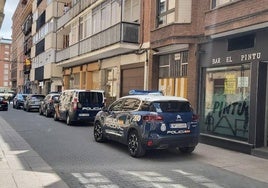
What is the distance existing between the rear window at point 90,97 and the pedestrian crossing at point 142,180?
9829 millimetres

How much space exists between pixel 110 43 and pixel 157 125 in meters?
12.0

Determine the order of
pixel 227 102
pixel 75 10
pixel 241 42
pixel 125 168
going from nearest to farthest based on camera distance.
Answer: pixel 125 168
pixel 241 42
pixel 227 102
pixel 75 10

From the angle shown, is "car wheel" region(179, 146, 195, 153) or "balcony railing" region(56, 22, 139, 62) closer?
"car wheel" region(179, 146, 195, 153)

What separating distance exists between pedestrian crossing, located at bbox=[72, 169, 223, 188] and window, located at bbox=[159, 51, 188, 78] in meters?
8.24

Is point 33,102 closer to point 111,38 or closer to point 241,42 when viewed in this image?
point 111,38

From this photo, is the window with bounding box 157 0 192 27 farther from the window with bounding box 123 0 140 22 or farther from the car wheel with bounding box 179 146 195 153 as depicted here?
the car wheel with bounding box 179 146 195 153

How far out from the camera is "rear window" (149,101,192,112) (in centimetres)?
982

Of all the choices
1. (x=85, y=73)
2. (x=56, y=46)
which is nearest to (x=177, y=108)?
(x=85, y=73)

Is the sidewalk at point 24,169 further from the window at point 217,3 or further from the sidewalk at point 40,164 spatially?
the window at point 217,3

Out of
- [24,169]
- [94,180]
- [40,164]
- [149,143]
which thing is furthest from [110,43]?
[94,180]

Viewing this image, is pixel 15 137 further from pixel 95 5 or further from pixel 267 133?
pixel 95 5

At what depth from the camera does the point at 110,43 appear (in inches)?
822

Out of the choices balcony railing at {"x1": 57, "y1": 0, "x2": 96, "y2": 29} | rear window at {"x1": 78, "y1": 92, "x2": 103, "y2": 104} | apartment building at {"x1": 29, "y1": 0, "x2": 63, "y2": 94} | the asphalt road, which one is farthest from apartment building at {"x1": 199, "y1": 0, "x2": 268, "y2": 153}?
apartment building at {"x1": 29, "y1": 0, "x2": 63, "y2": 94}

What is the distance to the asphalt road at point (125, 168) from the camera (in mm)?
7262
